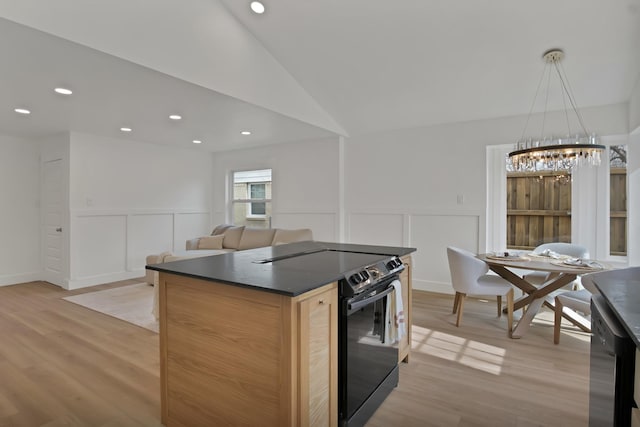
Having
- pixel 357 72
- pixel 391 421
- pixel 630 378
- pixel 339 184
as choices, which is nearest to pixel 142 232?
pixel 339 184

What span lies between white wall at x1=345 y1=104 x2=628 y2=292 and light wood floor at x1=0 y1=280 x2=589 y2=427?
125cm

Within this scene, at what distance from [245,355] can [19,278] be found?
5911 mm

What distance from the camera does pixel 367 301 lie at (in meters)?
1.85

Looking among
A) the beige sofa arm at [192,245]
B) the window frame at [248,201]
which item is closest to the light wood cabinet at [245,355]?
the beige sofa arm at [192,245]

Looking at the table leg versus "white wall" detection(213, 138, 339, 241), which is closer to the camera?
the table leg

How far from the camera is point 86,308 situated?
13.4ft

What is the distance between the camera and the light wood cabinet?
1450 mm

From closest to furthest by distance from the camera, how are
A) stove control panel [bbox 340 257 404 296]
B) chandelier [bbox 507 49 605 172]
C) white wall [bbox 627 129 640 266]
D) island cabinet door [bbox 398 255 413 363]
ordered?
stove control panel [bbox 340 257 404 296]
island cabinet door [bbox 398 255 413 363]
chandelier [bbox 507 49 605 172]
white wall [bbox 627 129 640 266]

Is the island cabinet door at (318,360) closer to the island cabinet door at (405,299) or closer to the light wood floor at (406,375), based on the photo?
the light wood floor at (406,375)

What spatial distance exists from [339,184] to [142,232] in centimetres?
358

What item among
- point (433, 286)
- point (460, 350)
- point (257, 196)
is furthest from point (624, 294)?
point (257, 196)

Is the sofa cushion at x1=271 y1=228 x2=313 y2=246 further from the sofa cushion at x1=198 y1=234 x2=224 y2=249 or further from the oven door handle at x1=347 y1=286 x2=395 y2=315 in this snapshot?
the oven door handle at x1=347 y1=286 x2=395 y2=315

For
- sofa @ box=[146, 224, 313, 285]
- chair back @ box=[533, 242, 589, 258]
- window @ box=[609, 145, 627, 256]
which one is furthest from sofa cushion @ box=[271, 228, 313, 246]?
window @ box=[609, 145, 627, 256]

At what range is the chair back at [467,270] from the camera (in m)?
3.39
